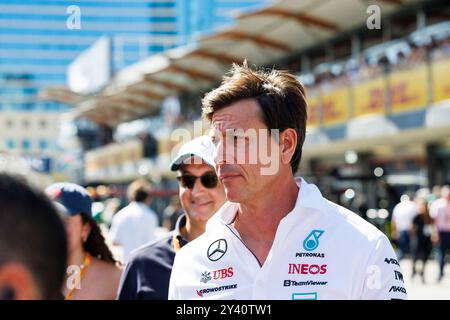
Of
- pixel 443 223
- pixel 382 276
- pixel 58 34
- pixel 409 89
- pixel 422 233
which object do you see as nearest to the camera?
pixel 382 276

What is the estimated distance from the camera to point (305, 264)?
231cm

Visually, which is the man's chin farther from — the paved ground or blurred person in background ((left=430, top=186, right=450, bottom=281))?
blurred person in background ((left=430, top=186, right=450, bottom=281))

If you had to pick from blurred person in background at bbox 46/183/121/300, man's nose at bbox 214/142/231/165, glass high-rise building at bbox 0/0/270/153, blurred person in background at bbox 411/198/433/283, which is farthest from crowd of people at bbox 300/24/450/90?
glass high-rise building at bbox 0/0/270/153

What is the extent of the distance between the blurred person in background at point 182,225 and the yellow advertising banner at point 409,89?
13.8 metres

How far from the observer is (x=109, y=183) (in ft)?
188

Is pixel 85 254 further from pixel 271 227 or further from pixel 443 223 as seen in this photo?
pixel 443 223

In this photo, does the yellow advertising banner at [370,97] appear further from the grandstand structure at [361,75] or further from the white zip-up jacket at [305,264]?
the white zip-up jacket at [305,264]

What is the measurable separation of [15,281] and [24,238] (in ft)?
0.25

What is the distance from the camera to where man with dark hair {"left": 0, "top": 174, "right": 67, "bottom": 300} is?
3.93 ft

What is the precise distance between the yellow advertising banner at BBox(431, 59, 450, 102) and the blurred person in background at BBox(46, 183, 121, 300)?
521 inches

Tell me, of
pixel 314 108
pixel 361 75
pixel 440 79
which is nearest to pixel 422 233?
pixel 440 79

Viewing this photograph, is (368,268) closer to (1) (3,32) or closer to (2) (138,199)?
(2) (138,199)
